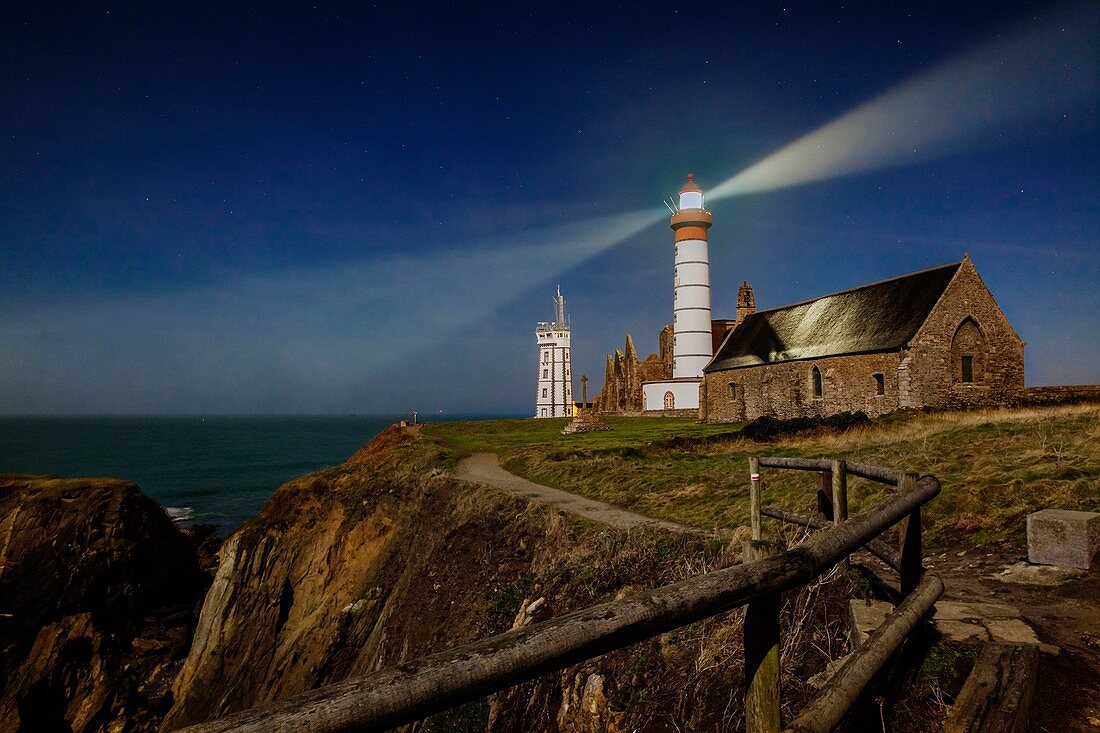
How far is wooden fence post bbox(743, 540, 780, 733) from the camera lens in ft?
7.53

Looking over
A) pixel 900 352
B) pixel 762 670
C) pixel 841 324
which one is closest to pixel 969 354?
pixel 900 352

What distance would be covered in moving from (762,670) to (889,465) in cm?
1252

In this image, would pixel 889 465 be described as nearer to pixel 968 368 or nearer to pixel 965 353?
pixel 965 353

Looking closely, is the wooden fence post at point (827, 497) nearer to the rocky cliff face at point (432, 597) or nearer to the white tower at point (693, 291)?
the rocky cliff face at point (432, 597)

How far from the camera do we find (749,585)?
7.11ft

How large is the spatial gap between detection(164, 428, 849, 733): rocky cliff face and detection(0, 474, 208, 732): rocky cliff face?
1.47 metres

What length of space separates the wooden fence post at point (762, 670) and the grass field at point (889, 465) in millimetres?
7621

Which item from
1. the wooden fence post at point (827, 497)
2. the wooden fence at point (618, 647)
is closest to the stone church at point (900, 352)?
the wooden fence post at point (827, 497)

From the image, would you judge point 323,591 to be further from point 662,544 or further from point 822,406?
point 822,406

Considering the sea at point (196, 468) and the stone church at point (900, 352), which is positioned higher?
the stone church at point (900, 352)

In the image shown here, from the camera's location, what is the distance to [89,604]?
17875 mm

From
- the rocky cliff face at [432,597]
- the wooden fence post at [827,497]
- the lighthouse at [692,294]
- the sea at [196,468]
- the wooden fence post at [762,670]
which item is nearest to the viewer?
the wooden fence post at [762,670]

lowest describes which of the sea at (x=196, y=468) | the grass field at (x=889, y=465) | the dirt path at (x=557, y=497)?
the sea at (x=196, y=468)

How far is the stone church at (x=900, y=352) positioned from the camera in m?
28.4
